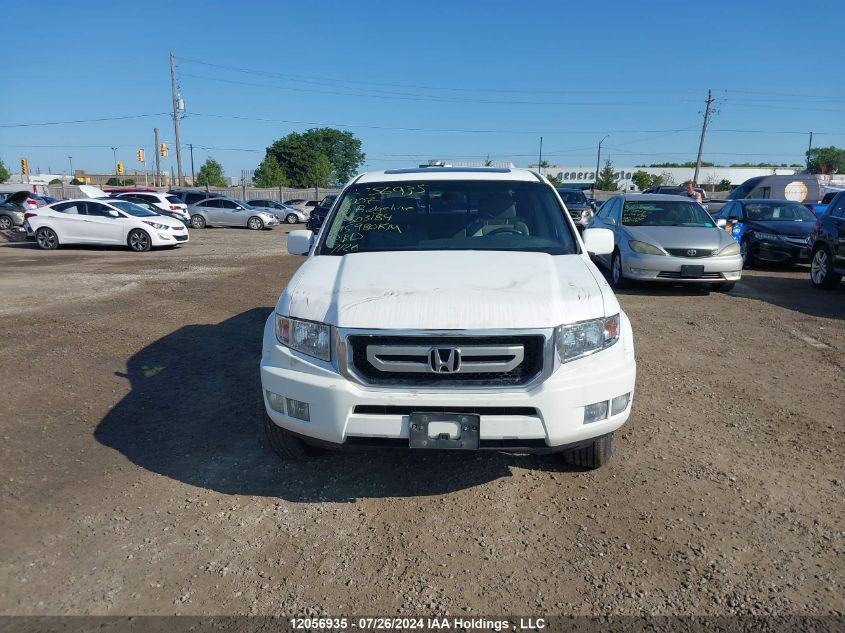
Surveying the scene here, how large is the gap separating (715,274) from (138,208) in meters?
16.2

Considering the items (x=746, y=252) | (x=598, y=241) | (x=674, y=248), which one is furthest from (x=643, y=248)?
(x=598, y=241)

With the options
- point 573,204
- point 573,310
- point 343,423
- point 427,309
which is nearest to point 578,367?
point 573,310

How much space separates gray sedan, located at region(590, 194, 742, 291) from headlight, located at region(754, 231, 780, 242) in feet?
10.1

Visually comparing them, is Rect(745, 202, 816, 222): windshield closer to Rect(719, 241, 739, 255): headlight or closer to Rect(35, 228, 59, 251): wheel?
Rect(719, 241, 739, 255): headlight

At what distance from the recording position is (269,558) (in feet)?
9.65

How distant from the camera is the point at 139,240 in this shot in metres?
17.8

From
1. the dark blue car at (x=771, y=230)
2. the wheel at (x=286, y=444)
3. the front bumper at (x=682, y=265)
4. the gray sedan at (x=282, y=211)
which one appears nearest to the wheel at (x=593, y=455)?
the wheel at (x=286, y=444)

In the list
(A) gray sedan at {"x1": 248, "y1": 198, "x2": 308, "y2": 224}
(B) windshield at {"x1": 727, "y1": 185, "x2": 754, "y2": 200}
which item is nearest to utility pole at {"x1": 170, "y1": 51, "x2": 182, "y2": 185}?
(A) gray sedan at {"x1": 248, "y1": 198, "x2": 308, "y2": 224}

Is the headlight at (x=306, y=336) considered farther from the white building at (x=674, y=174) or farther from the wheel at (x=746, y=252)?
the white building at (x=674, y=174)

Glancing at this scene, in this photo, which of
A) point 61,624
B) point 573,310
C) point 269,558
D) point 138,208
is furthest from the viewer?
Result: point 138,208

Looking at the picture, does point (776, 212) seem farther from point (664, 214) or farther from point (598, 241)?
point (598, 241)

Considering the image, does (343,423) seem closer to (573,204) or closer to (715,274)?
(715,274)

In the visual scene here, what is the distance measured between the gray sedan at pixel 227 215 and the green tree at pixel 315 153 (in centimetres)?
6862

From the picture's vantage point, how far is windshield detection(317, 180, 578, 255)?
4195 millimetres
